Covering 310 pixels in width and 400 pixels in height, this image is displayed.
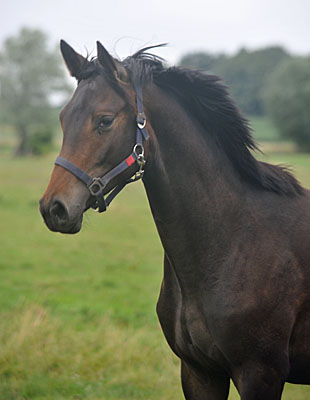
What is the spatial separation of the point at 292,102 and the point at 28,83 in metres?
32.2

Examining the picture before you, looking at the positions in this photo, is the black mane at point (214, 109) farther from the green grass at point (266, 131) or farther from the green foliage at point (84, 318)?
the green grass at point (266, 131)

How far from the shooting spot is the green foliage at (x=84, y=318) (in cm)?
530

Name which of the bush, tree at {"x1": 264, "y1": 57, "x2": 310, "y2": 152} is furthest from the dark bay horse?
tree at {"x1": 264, "y1": 57, "x2": 310, "y2": 152}

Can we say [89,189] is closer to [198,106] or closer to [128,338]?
[198,106]

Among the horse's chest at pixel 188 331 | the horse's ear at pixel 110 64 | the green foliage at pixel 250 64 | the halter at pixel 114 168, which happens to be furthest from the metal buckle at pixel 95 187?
the green foliage at pixel 250 64

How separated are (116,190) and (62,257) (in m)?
9.50

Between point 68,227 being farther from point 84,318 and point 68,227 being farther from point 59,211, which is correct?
point 84,318

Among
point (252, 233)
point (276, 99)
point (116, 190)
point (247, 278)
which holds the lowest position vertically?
point (247, 278)

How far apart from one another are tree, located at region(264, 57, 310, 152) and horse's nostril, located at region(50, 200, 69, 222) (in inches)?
2444

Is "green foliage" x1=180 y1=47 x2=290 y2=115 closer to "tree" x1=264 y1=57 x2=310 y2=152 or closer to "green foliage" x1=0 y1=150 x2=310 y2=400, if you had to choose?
"tree" x1=264 y1=57 x2=310 y2=152

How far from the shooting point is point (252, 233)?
3299mm

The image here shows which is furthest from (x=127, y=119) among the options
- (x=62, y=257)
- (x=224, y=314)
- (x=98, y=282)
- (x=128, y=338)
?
(x=62, y=257)

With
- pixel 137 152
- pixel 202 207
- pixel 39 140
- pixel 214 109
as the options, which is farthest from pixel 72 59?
pixel 39 140

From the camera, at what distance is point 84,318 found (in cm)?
747
